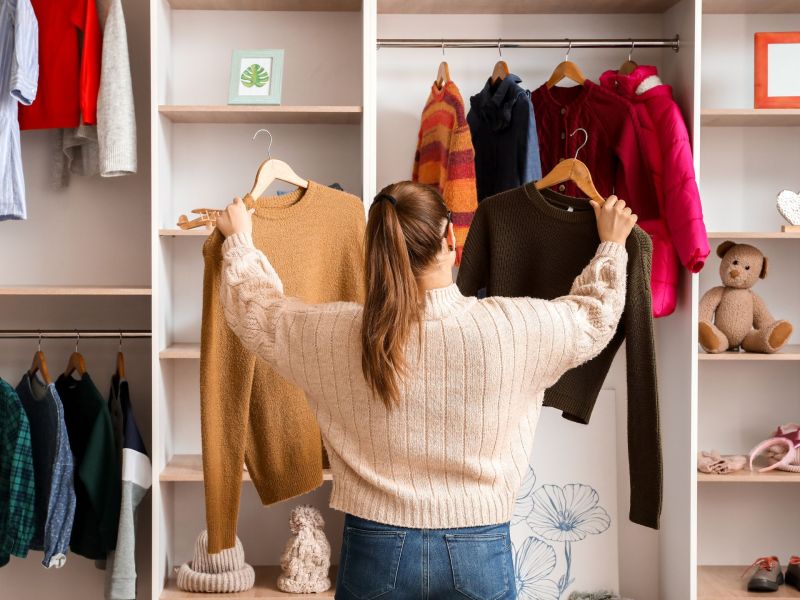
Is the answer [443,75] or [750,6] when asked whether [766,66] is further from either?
[443,75]

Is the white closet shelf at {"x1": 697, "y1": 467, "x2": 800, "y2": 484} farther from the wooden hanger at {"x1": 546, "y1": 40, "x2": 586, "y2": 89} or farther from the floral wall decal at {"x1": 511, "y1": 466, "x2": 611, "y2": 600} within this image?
the wooden hanger at {"x1": 546, "y1": 40, "x2": 586, "y2": 89}

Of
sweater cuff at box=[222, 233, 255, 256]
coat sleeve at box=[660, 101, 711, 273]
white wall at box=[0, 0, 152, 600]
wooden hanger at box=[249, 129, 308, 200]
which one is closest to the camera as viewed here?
sweater cuff at box=[222, 233, 255, 256]

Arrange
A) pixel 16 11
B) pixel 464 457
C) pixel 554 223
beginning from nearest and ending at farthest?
1. pixel 464 457
2. pixel 554 223
3. pixel 16 11

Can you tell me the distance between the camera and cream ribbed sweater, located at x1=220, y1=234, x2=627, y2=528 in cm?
146

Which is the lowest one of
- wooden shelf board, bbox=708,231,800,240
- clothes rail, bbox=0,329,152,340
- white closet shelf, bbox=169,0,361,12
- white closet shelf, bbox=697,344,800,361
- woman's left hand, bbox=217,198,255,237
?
white closet shelf, bbox=697,344,800,361

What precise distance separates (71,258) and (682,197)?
2.05 metres

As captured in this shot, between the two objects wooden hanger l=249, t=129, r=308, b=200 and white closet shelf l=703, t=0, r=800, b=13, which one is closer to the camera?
wooden hanger l=249, t=129, r=308, b=200

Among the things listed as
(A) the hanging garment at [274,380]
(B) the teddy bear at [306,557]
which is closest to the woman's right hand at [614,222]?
(A) the hanging garment at [274,380]

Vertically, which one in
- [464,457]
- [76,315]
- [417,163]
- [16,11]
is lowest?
[464,457]

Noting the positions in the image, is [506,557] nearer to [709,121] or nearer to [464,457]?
[464,457]

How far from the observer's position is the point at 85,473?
2705 mm

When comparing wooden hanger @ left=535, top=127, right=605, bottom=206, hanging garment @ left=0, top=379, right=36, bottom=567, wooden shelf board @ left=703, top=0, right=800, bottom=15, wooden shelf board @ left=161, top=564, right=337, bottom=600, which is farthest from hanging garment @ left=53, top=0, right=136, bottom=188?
wooden shelf board @ left=703, top=0, right=800, bottom=15

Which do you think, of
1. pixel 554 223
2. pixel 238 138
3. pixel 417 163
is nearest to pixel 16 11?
pixel 238 138

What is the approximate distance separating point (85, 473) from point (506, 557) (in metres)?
1.62
